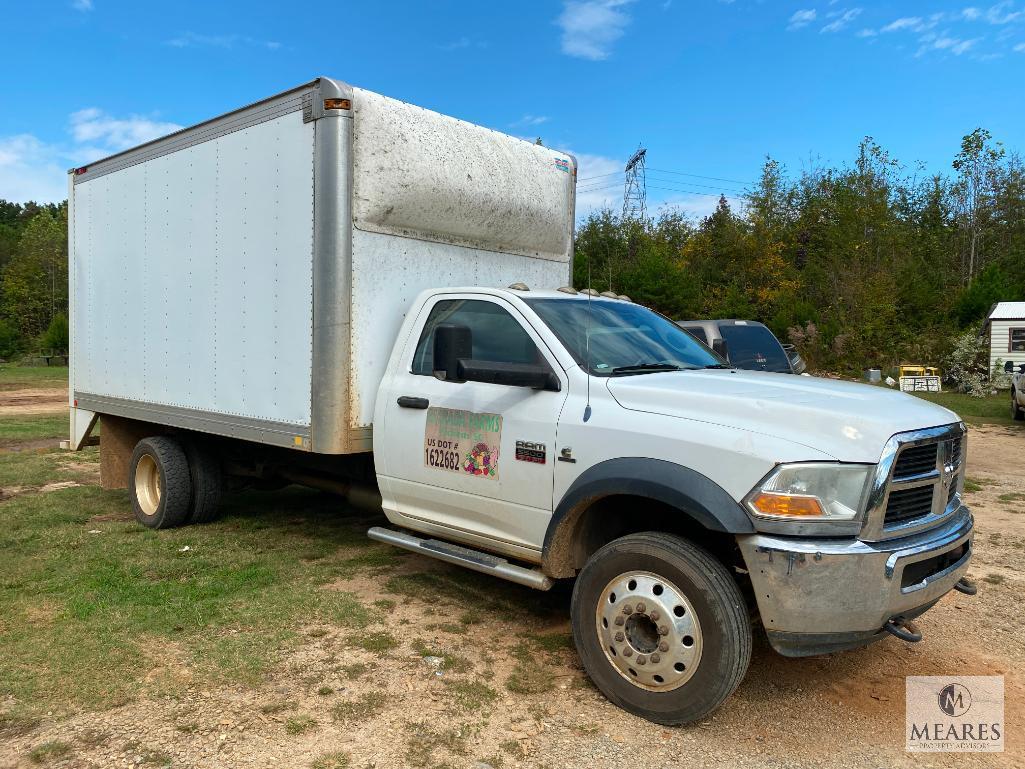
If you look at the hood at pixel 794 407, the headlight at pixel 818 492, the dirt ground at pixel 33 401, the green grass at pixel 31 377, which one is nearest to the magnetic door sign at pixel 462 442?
the hood at pixel 794 407

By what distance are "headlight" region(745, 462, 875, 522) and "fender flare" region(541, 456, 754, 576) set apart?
0.16 meters

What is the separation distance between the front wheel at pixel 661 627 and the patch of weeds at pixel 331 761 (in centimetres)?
123

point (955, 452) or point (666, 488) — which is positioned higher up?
point (955, 452)

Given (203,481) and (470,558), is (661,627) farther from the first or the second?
(203,481)

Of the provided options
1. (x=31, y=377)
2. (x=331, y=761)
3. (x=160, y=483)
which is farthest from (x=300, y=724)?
(x=31, y=377)

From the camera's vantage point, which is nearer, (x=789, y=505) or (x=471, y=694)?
(x=789, y=505)

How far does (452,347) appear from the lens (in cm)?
414

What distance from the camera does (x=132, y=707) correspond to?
3631mm

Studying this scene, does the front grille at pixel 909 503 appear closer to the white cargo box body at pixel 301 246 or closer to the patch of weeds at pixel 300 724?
the patch of weeds at pixel 300 724

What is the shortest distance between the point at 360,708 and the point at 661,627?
1440mm

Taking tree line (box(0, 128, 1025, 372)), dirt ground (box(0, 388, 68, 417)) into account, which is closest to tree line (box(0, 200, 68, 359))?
tree line (box(0, 128, 1025, 372))

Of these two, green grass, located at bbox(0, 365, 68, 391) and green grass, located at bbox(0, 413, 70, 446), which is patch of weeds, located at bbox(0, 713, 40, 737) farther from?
green grass, located at bbox(0, 365, 68, 391)

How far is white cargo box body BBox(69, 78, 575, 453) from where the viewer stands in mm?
4973

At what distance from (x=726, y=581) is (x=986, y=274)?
108ft
